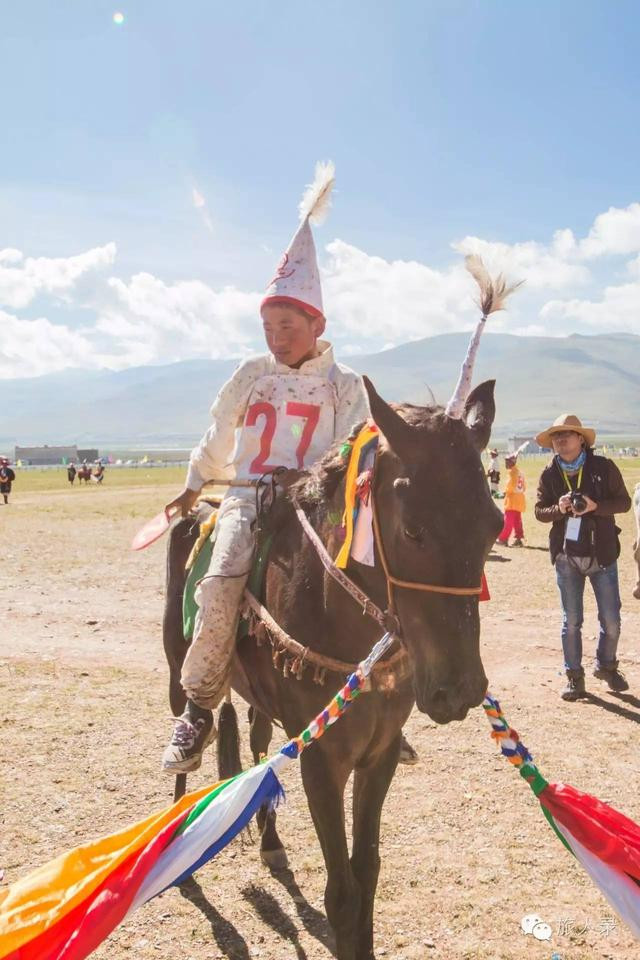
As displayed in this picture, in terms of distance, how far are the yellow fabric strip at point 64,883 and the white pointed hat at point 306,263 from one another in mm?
2729

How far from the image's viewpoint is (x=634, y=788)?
5.79 meters

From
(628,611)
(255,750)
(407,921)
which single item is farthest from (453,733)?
(628,611)

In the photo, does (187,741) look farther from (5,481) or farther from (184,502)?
(5,481)

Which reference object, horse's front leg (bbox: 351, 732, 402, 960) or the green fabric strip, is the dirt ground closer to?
horse's front leg (bbox: 351, 732, 402, 960)

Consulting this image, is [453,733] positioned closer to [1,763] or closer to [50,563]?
[1,763]

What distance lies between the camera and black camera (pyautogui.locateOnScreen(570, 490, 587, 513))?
770 centimetres

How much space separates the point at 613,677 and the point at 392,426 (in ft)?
22.8

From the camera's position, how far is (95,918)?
8.32 feet

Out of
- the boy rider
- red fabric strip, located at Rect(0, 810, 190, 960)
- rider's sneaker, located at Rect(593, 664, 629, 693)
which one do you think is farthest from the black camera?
red fabric strip, located at Rect(0, 810, 190, 960)

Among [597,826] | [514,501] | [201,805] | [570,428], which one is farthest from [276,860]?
[514,501]

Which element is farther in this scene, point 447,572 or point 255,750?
point 255,750

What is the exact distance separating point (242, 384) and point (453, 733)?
4.66m

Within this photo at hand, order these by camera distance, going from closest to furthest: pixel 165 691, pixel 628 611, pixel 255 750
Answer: pixel 255 750, pixel 165 691, pixel 628 611

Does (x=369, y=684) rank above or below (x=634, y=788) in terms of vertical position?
above
